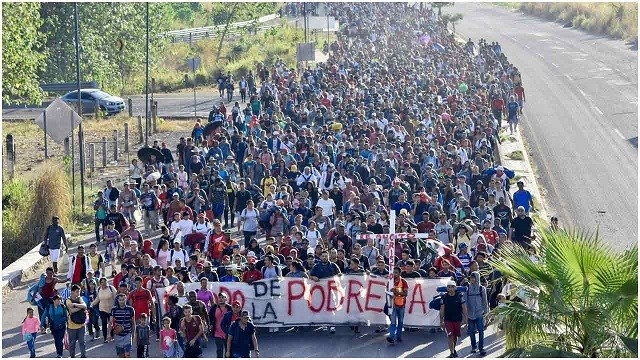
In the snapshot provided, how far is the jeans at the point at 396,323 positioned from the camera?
722 inches

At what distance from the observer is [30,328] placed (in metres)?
17.8

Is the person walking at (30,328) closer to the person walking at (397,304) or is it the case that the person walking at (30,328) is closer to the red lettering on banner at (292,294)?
the red lettering on banner at (292,294)

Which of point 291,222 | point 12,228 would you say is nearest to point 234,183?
point 291,222

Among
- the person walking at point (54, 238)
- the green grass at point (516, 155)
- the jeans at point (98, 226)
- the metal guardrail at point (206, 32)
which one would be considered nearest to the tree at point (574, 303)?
the person walking at point (54, 238)

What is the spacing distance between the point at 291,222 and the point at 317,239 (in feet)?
6.36

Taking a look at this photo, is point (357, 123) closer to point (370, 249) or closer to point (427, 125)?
point (427, 125)

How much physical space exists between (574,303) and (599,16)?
6478cm

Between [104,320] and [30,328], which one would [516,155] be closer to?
[104,320]

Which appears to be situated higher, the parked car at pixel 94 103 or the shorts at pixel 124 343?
the parked car at pixel 94 103

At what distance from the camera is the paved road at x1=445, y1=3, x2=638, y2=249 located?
29.1 meters

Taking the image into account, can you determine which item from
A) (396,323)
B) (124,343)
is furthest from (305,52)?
(124,343)

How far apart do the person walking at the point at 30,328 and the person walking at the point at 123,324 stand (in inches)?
47.2

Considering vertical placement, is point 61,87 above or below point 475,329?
above

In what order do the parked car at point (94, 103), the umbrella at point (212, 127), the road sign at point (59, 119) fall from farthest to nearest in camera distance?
the parked car at point (94, 103) → the umbrella at point (212, 127) → the road sign at point (59, 119)
